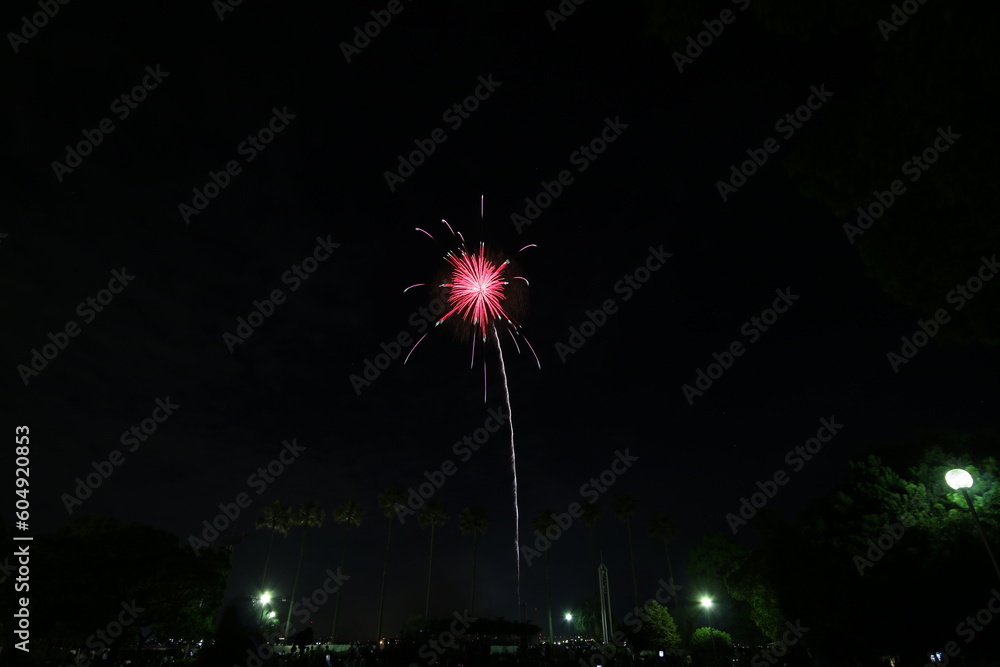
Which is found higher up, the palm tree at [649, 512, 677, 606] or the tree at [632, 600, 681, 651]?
the palm tree at [649, 512, 677, 606]

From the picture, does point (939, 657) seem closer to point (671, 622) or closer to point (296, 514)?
point (671, 622)

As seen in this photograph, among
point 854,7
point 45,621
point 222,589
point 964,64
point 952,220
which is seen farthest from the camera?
point 222,589

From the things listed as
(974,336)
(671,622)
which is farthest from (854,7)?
(671,622)

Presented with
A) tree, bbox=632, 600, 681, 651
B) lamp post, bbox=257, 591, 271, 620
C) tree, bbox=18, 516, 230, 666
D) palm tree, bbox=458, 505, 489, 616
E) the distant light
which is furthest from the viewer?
palm tree, bbox=458, 505, 489, 616

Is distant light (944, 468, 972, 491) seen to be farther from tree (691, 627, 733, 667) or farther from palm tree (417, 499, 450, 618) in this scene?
palm tree (417, 499, 450, 618)

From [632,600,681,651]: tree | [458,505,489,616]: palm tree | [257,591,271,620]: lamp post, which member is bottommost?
[257,591,271,620]: lamp post

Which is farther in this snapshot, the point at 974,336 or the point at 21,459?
the point at 21,459

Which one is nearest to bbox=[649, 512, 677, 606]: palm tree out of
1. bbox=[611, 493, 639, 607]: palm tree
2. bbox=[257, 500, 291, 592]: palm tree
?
bbox=[611, 493, 639, 607]: palm tree

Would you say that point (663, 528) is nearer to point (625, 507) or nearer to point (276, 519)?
point (625, 507)

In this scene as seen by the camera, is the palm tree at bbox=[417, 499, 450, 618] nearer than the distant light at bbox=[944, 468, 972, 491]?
No

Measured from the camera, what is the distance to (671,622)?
44969 mm

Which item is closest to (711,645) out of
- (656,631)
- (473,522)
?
(656,631)

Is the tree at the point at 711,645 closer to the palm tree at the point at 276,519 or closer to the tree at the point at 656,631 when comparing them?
the tree at the point at 656,631

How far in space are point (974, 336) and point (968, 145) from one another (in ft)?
15.8
